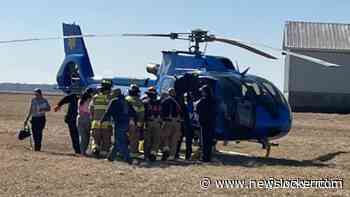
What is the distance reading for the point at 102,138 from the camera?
15.5 meters

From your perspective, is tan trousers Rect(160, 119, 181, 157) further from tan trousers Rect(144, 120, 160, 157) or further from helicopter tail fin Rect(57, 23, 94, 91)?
helicopter tail fin Rect(57, 23, 94, 91)

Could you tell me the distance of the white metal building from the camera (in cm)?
4869

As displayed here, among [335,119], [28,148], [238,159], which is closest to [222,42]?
[238,159]

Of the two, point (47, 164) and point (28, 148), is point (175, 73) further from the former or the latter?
point (47, 164)

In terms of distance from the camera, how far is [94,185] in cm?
1077

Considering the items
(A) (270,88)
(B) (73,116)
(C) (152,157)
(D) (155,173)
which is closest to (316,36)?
(A) (270,88)

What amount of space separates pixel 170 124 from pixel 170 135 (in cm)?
26

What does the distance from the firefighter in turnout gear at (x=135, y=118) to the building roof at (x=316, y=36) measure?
34.9 m

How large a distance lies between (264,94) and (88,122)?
4034mm

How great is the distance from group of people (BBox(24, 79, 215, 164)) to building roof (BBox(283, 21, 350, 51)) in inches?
1363

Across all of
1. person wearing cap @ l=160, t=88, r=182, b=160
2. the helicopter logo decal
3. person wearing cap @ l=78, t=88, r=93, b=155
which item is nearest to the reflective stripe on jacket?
person wearing cap @ l=78, t=88, r=93, b=155

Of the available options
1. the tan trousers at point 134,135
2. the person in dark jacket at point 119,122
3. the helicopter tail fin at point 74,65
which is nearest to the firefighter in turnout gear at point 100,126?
the tan trousers at point 134,135

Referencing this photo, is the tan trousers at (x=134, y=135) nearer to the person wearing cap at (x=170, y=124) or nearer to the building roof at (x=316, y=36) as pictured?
the person wearing cap at (x=170, y=124)

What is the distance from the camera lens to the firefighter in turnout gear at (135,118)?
49.6ft
